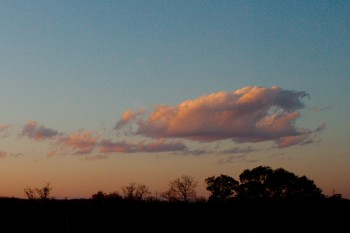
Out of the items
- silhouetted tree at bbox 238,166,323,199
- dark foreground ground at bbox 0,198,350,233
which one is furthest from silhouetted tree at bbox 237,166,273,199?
dark foreground ground at bbox 0,198,350,233

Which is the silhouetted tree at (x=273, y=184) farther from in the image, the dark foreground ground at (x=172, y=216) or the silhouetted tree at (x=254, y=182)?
the dark foreground ground at (x=172, y=216)

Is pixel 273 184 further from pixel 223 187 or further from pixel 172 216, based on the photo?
pixel 172 216

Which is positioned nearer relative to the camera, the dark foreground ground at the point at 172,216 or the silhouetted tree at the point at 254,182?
the dark foreground ground at the point at 172,216

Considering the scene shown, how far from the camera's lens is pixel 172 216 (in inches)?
1603

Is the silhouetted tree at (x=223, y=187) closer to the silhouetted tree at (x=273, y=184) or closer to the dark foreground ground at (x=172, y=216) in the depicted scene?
the silhouetted tree at (x=273, y=184)

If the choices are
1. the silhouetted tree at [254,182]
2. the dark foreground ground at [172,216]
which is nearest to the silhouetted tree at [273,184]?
the silhouetted tree at [254,182]

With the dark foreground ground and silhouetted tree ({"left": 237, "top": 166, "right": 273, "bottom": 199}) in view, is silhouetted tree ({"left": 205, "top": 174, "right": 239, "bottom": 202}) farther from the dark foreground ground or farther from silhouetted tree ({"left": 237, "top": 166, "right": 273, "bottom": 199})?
the dark foreground ground

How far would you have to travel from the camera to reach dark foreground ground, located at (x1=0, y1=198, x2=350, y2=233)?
38219mm

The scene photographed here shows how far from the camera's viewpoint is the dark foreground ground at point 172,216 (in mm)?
38219

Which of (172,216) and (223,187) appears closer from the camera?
(172,216)

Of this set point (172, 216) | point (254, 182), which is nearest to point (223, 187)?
point (254, 182)

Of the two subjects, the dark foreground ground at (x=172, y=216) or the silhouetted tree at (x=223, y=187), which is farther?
the silhouetted tree at (x=223, y=187)

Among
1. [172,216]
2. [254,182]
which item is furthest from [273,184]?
[172,216]

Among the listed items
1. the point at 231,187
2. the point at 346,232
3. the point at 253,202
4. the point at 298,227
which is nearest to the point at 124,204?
the point at 253,202
